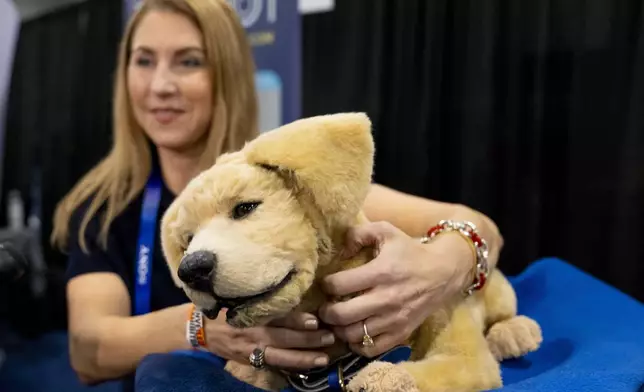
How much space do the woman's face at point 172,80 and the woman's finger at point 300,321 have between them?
0.56m

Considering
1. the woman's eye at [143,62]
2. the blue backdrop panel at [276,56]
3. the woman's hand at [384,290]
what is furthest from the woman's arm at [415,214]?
the blue backdrop panel at [276,56]

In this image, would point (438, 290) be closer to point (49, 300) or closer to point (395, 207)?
point (395, 207)

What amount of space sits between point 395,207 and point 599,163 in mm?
937

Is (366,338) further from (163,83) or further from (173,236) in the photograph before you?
(163,83)

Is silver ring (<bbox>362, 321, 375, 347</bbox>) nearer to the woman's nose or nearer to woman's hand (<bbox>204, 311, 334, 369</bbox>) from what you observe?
woman's hand (<bbox>204, 311, 334, 369</bbox>)

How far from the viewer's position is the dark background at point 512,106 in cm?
161

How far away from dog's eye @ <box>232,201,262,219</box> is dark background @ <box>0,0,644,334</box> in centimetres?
135

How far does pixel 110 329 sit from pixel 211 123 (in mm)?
434

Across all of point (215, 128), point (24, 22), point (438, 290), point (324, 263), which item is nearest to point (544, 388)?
point (438, 290)

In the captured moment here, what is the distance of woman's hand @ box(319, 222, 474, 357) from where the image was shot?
62 centimetres

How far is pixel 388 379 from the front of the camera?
1.86ft

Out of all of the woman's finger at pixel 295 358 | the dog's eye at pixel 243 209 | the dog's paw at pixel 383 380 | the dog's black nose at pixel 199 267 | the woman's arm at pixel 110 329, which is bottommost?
the woman's arm at pixel 110 329

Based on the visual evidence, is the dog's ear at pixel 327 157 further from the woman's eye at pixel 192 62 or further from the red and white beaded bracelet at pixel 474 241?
the woman's eye at pixel 192 62

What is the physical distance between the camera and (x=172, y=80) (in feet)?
3.54
